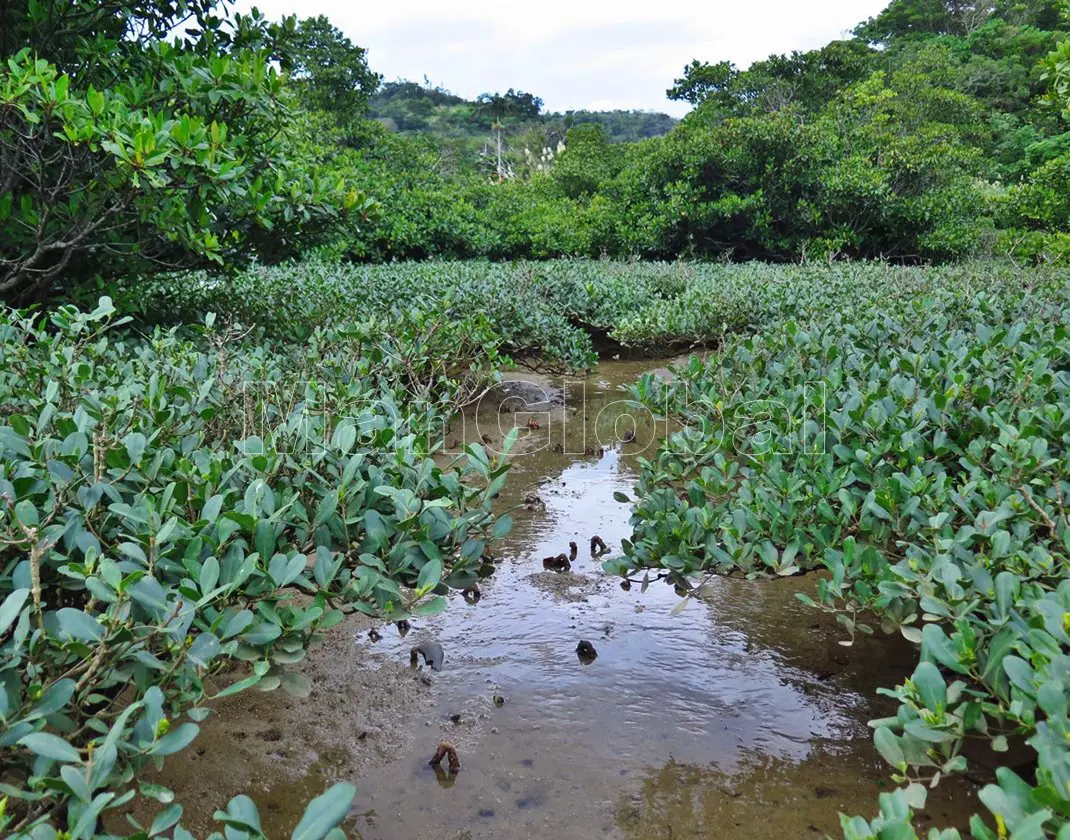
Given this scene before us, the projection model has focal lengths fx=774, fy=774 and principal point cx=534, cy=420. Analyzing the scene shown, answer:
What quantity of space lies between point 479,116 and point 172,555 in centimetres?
6531

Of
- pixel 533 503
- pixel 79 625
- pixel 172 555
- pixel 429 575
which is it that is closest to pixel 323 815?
pixel 79 625

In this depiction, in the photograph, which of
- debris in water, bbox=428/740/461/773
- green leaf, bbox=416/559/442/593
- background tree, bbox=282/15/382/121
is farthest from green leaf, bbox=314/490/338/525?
background tree, bbox=282/15/382/121

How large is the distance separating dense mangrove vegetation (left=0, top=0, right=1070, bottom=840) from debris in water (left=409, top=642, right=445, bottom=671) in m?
0.40

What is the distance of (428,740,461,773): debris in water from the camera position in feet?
8.20

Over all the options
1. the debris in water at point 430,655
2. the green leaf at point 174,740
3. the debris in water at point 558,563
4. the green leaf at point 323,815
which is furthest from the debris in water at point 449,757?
the debris in water at point 558,563

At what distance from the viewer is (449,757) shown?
254 centimetres

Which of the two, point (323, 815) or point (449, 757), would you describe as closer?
point (323, 815)

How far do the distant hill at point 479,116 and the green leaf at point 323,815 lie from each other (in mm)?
52679

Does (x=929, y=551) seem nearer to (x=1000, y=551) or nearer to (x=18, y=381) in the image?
(x=1000, y=551)

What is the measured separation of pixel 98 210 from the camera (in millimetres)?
4297

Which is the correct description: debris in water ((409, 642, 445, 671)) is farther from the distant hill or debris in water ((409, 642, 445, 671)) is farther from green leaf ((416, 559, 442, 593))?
the distant hill

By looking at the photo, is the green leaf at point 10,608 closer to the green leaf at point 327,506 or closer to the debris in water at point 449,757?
the green leaf at point 327,506

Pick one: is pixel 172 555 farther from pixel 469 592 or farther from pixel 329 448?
pixel 469 592

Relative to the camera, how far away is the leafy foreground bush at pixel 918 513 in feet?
4.70
